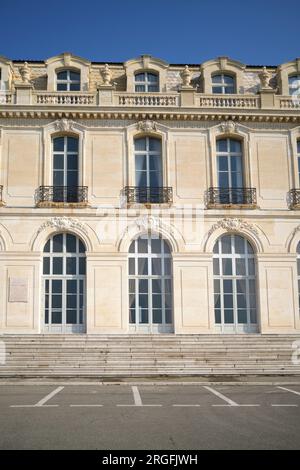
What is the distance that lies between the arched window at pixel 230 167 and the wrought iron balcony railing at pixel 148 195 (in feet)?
6.90

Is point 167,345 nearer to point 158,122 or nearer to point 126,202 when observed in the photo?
point 126,202

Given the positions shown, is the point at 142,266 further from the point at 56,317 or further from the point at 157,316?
the point at 56,317

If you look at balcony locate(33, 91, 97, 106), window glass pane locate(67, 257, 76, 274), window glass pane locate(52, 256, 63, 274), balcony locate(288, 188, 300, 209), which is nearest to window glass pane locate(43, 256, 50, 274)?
window glass pane locate(52, 256, 63, 274)

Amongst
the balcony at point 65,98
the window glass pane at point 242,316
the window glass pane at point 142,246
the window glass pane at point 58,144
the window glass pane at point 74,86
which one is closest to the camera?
the window glass pane at point 242,316

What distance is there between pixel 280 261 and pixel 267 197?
2.47 meters

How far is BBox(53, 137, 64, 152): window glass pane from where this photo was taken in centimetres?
2134

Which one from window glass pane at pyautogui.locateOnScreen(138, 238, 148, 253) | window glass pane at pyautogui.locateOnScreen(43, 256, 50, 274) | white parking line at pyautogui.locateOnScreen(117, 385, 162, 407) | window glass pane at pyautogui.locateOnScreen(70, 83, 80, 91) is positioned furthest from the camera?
window glass pane at pyautogui.locateOnScreen(70, 83, 80, 91)

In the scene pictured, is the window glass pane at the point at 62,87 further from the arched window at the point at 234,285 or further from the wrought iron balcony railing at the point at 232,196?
the arched window at the point at 234,285

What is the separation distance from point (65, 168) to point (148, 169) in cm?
311

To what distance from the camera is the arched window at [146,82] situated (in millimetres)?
22500

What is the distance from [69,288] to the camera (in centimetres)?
2030

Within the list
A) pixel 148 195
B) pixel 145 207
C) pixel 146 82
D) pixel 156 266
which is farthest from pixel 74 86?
pixel 156 266

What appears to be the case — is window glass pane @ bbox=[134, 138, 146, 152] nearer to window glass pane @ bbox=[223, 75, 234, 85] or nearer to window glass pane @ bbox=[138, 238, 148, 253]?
window glass pane @ bbox=[138, 238, 148, 253]

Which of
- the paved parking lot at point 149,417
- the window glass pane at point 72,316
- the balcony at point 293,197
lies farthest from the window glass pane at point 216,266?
the paved parking lot at point 149,417
